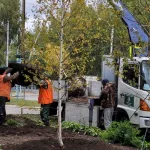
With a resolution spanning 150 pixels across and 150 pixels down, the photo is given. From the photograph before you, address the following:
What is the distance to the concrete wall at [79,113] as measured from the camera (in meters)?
15.0

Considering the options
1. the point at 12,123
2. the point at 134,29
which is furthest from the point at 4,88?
the point at 134,29

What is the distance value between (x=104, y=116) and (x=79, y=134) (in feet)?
9.18

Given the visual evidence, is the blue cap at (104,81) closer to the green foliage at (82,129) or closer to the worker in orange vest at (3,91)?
the green foliage at (82,129)

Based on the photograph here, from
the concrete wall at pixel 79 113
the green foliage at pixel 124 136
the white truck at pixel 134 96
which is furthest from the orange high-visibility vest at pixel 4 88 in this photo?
the green foliage at pixel 124 136

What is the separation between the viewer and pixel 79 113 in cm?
1540

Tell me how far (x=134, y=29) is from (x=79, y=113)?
25.3 ft

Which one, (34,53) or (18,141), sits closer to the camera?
(34,53)

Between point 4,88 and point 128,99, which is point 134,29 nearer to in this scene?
point 128,99

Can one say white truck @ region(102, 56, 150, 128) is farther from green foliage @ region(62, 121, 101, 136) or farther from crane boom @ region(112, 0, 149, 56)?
crane boom @ region(112, 0, 149, 56)

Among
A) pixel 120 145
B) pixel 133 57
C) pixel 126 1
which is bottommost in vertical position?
pixel 120 145

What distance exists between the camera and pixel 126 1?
299 inches

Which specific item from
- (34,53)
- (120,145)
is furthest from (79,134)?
(34,53)

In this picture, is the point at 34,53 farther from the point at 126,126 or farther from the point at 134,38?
the point at 126,126

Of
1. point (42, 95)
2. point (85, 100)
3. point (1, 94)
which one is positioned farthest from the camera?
point (85, 100)
